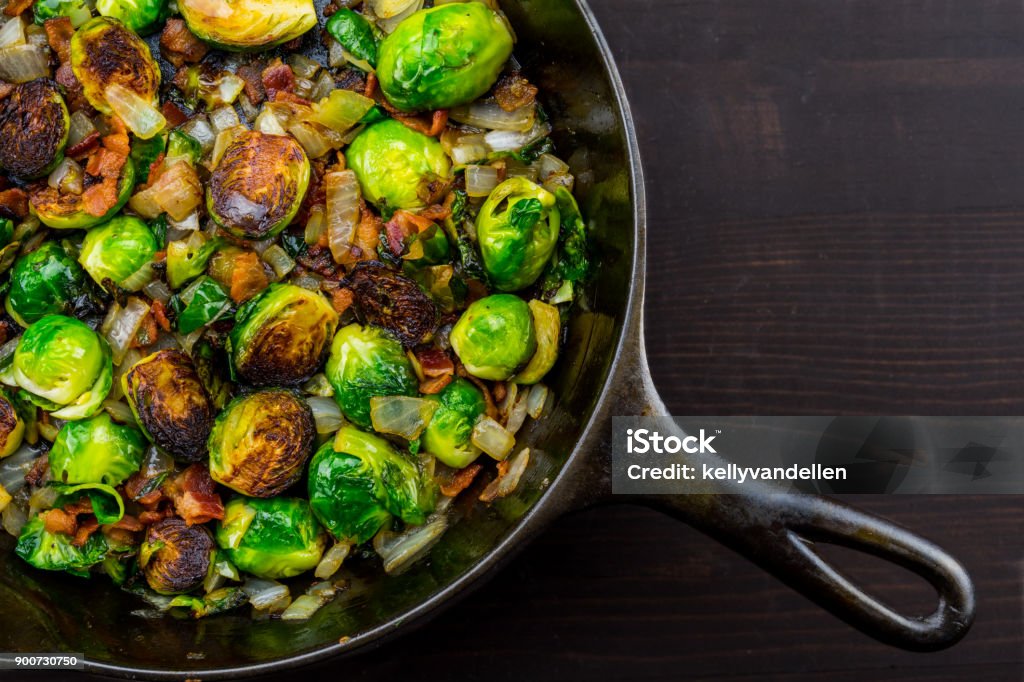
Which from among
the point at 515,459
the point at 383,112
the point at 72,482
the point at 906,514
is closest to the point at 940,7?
the point at 906,514

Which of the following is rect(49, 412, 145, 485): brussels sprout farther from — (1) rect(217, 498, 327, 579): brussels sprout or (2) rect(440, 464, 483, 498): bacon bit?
(2) rect(440, 464, 483, 498): bacon bit

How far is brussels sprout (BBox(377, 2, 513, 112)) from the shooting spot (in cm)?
282

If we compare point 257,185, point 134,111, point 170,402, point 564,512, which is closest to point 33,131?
point 134,111

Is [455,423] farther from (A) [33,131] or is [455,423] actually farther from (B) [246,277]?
(A) [33,131]

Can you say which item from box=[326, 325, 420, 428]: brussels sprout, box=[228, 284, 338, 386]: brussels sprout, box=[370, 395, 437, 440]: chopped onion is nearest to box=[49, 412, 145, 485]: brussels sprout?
box=[228, 284, 338, 386]: brussels sprout

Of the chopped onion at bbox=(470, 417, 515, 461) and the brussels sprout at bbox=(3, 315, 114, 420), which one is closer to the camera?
the brussels sprout at bbox=(3, 315, 114, 420)

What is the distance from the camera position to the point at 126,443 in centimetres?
288

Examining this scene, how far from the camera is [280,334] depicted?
2734 mm

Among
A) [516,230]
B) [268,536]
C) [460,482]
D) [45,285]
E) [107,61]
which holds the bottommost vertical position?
[268,536]

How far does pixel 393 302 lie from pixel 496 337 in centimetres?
36

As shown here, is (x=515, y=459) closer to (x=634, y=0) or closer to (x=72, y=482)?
(x=72, y=482)

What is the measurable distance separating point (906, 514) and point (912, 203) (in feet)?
4.14

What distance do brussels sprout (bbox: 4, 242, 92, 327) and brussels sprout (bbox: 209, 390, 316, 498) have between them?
0.69m

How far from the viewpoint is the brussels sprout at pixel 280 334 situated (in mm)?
2730
